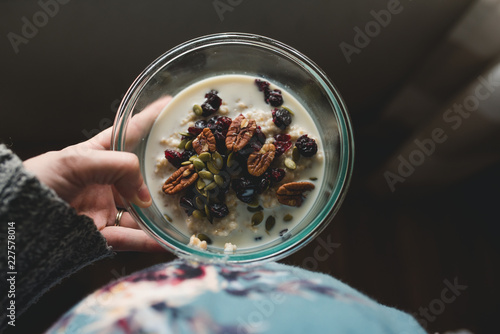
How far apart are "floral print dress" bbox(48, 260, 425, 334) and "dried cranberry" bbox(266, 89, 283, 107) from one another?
34cm

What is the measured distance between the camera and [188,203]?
2.54 ft

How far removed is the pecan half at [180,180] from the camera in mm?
760

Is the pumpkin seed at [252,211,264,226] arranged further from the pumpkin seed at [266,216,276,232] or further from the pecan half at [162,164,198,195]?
the pecan half at [162,164,198,195]

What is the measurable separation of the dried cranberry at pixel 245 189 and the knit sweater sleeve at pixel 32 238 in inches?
10.6

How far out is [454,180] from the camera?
1.14 m

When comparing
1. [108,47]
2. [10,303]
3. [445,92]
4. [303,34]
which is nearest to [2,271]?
[10,303]

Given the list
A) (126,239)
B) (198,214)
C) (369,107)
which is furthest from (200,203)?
(369,107)

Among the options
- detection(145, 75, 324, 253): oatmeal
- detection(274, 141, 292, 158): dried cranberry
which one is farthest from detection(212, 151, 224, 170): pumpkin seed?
detection(274, 141, 292, 158): dried cranberry

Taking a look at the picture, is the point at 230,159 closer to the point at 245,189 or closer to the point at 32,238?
the point at 245,189

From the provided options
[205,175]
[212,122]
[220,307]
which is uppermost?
[212,122]

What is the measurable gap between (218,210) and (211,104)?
21 cm

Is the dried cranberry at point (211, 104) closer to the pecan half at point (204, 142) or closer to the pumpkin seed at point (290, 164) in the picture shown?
the pecan half at point (204, 142)

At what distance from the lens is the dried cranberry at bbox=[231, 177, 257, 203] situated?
76cm

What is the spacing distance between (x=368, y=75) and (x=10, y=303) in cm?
93
